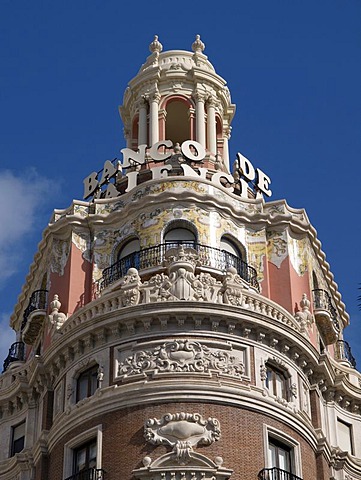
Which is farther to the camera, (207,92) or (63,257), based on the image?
(207,92)

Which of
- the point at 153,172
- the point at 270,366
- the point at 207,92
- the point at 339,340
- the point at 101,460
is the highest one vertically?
the point at 207,92

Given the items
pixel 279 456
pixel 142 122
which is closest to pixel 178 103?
pixel 142 122

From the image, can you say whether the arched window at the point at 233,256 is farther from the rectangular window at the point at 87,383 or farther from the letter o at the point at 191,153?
the rectangular window at the point at 87,383

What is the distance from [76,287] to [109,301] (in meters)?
3.11

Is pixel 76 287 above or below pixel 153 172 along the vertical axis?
below

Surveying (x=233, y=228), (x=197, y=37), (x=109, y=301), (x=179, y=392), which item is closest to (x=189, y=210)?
(x=233, y=228)

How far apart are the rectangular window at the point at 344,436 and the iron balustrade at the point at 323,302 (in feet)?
13.2

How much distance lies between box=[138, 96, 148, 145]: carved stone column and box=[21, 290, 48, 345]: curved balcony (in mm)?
8725

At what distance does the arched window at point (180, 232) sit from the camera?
5197cm

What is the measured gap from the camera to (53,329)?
50.7 m

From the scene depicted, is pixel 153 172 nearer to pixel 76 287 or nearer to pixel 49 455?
pixel 76 287

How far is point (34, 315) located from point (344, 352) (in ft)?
37.7

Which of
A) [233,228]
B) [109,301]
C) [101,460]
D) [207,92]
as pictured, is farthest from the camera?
[207,92]

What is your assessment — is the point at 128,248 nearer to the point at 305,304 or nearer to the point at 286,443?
the point at 305,304
